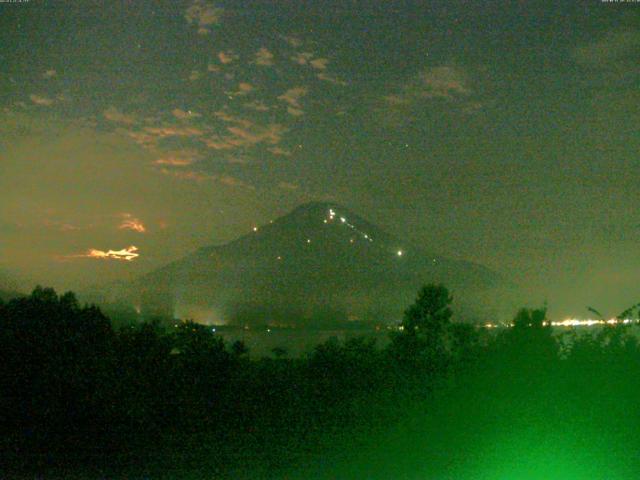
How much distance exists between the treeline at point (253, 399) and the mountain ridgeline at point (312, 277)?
16336 millimetres

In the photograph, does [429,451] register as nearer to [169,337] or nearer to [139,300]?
[169,337]

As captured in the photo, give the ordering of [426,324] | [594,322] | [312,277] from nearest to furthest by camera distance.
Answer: [594,322] < [426,324] < [312,277]

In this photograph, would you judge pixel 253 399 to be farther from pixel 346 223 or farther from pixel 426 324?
pixel 346 223

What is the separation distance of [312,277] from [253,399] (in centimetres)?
3973

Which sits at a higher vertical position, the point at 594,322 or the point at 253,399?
the point at 594,322

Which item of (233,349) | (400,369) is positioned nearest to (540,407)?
(400,369)

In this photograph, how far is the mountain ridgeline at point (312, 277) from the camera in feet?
116

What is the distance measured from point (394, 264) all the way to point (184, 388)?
37.3m

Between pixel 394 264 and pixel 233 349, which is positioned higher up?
pixel 394 264

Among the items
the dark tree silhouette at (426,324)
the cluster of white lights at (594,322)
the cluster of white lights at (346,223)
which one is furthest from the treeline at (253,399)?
the cluster of white lights at (346,223)

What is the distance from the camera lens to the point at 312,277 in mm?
49438

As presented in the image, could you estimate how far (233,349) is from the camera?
1134cm

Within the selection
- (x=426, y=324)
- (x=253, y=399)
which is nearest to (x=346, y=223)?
(x=426, y=324)

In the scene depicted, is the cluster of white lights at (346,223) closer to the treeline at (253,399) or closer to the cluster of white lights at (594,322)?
the cluster of white lights at (594,322)
